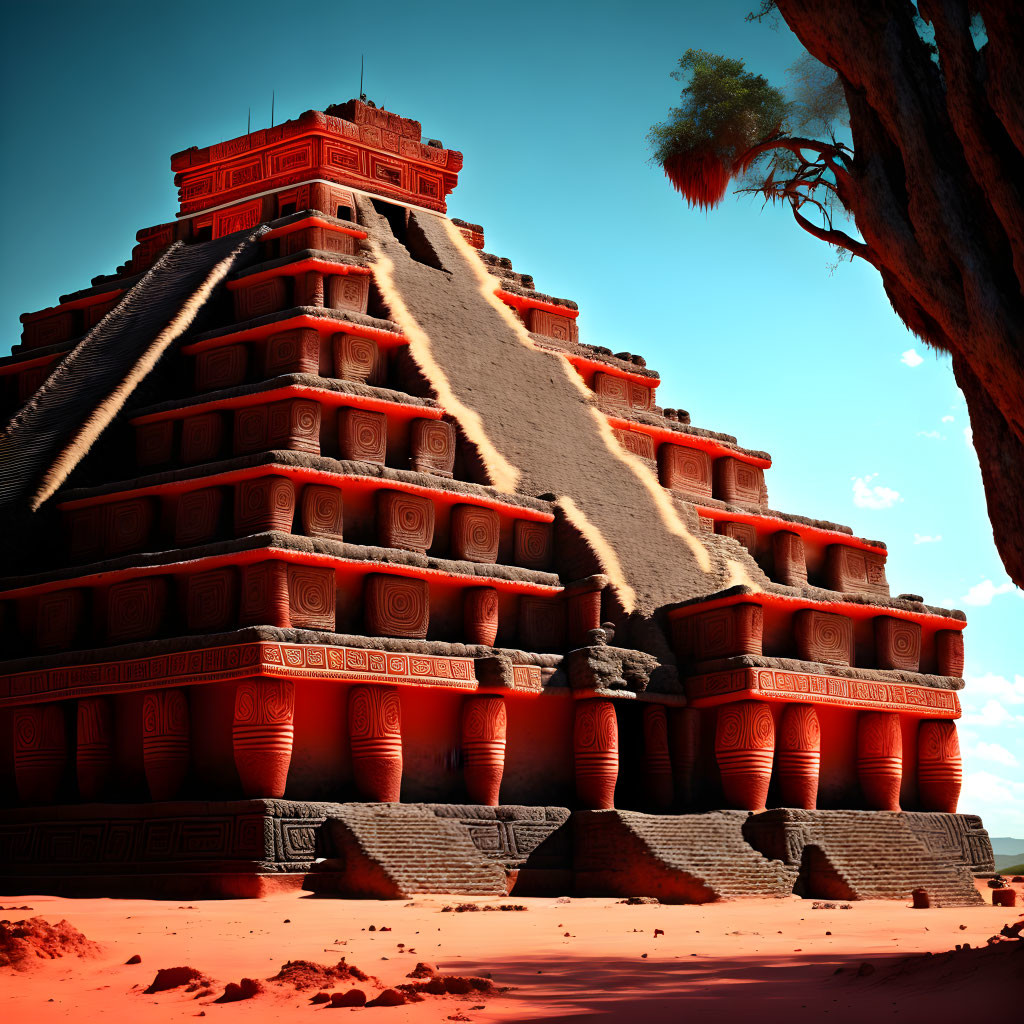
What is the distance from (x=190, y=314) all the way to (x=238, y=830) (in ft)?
31.3

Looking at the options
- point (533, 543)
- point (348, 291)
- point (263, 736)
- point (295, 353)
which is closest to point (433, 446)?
point (533, 543)

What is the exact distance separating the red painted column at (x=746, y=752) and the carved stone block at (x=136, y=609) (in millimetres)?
7823

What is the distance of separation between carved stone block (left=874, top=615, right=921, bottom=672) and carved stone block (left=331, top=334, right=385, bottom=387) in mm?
8791

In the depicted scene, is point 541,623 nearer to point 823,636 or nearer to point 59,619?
point 823,636

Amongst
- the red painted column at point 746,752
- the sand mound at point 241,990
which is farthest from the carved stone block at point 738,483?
the sand mound at point 241,990

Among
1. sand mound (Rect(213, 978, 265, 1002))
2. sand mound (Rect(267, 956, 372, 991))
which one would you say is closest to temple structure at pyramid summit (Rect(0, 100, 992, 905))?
sand mound (Rect(267, 956, 372, 991))

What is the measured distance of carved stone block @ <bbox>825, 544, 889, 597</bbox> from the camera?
23250 millimetres

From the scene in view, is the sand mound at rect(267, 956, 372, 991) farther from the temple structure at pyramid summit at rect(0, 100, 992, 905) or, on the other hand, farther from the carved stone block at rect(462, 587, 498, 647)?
the carved stone block at rect(462, 587, 498, 647)

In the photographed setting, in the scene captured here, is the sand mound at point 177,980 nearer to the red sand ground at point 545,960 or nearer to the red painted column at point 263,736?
the red sand ground at point 545,960

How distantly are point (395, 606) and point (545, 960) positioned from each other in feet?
28.5

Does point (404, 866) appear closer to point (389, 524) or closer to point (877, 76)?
point (389, 524)

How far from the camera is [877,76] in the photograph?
920cm

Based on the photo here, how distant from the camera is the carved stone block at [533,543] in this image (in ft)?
64.3

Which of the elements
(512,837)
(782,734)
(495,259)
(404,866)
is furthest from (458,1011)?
(495,259)
